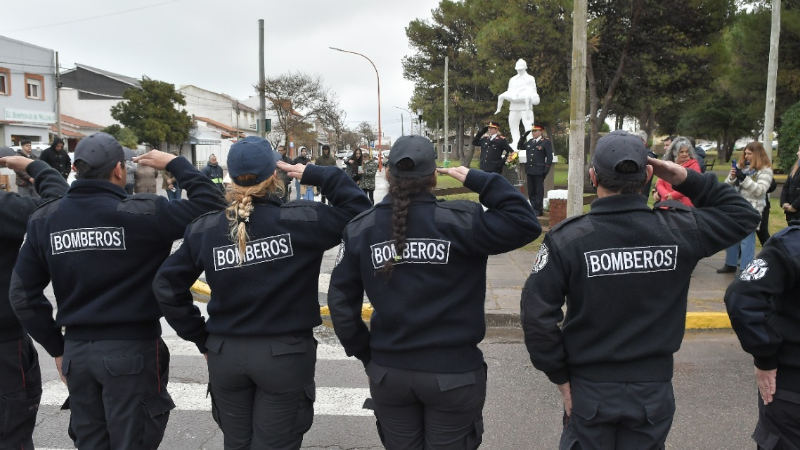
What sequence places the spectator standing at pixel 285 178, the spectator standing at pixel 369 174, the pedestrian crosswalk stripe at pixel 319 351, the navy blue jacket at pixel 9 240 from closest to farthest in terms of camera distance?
the navy blue jacket at pixel 9 240, the spectator standing at pixel 285 178, the pedestrian crosswalk stripe at pixel 319 351, the spectator standing at pixel 369 174

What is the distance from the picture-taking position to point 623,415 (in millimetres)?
2389

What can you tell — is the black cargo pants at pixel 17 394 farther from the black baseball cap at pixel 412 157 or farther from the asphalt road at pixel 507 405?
Answer: the black baseball cap at pixel 412 157

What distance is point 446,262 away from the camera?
2.60 m

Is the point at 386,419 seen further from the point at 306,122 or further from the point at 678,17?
the point at 306,122

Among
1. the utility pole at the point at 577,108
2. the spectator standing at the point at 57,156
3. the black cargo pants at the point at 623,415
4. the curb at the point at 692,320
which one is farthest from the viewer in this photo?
the spectator standing at the point at 57,156

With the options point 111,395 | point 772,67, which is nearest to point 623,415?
point 111,395

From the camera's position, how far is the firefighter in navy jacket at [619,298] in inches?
96.0

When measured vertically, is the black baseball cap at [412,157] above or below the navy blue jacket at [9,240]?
above

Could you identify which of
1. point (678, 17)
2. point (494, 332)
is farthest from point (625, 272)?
point (678, 17)

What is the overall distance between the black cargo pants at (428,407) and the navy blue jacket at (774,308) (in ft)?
3.60

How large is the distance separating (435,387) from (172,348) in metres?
4.45

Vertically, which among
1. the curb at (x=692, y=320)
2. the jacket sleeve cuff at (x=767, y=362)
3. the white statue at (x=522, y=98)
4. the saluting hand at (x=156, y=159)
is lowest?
the curb at (x=692, y=320)

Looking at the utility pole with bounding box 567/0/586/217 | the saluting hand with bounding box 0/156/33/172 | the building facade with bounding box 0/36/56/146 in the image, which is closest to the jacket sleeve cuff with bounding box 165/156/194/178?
the saluting hand with bounding box 0/156/33/172

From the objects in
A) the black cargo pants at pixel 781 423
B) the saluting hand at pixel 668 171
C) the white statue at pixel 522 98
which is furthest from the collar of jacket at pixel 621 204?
the white statue at pixel 522 98
